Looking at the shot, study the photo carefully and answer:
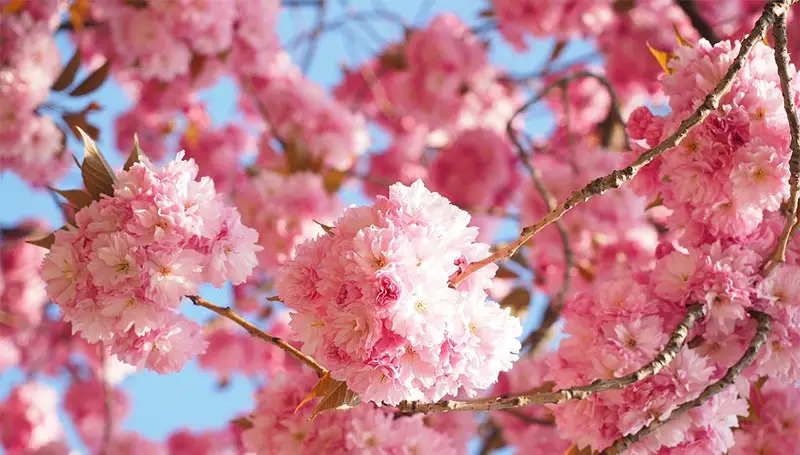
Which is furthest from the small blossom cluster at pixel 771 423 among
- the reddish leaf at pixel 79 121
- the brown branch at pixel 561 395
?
the reddish leaf at pixel 79 121

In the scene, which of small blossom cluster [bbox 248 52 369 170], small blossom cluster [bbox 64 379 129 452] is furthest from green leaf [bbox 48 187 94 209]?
small blossom cluster [bbox 64 379 129 452]

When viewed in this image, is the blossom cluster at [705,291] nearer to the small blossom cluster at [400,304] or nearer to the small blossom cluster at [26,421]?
the small blossom cluster at [400,304]

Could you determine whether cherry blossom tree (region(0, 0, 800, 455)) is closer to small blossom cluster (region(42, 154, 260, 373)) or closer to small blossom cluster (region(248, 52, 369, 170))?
small blossom cluster (region(42, 154, 260, 373))

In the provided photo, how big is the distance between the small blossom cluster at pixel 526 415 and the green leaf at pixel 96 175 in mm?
1152

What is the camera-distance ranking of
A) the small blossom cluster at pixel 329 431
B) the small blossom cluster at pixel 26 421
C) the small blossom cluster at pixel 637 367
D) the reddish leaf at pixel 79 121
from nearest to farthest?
1. the small blossom cluster at pixel 637 367
2. the small blossom cluster at pixel 329 431
3. the reddish leaf at pixel 79 121
4. the small blossom cluster at pixel 26 421

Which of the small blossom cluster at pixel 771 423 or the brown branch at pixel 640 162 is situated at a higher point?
the brown branch at pixel 640 162

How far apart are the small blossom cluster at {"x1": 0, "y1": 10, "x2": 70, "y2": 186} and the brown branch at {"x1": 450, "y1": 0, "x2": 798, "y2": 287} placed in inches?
58.8

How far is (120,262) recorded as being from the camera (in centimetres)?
112

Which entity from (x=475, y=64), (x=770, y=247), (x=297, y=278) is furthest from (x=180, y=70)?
(x=770, y=247)

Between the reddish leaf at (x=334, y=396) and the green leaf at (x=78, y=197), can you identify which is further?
the green leaf at (x=78, y=197)

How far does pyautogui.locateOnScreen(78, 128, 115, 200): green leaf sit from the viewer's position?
3.98ft

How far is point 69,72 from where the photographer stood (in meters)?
2.03

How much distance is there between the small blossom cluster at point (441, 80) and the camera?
3.11 meters

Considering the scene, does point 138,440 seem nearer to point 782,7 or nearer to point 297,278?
point 297,278
